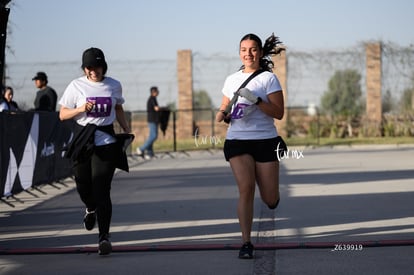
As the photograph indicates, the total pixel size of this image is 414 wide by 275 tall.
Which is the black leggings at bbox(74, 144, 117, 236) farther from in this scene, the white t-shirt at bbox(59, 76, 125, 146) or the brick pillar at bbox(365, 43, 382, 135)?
the brick pillar at bbox(365, 43, 382, 135)

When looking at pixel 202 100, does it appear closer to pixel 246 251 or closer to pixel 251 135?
pixel 251 135

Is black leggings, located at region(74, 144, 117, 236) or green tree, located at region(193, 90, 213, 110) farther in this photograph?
green tree, located at region(193, 90, 213, 110)

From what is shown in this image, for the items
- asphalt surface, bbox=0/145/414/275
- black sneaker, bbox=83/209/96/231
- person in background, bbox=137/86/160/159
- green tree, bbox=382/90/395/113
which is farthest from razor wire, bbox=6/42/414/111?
black sneaker, bbox=83/209/96/231

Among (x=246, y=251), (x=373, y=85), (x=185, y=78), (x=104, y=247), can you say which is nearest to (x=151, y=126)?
(x=185, y=78)

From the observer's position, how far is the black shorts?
7.91m

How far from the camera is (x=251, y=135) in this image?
25.9ft

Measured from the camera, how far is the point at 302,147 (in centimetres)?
2797

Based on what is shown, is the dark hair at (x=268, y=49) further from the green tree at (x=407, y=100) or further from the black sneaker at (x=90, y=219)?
the green tree at (x=407, y=100)

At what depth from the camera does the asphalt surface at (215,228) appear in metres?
Result: 7.59

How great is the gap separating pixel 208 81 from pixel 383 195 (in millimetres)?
20001

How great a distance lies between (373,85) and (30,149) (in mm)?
19642

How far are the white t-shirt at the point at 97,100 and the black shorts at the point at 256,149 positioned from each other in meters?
1.21

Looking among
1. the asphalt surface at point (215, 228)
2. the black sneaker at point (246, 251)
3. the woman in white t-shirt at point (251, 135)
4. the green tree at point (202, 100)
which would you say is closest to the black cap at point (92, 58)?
the woman in white t-shirt at point (251, 135)

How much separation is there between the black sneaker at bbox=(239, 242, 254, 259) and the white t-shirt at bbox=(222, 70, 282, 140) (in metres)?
0.90
